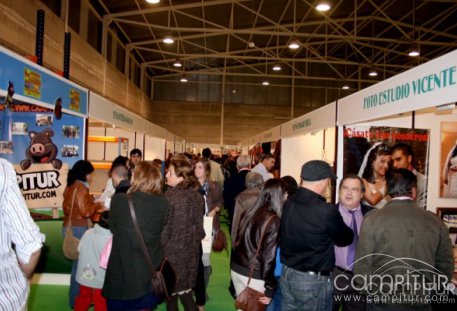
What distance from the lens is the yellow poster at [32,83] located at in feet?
10.1

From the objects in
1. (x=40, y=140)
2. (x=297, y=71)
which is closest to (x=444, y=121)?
(x=40, y=140)

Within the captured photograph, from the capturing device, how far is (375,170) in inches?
149

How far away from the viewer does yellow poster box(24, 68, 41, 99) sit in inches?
121

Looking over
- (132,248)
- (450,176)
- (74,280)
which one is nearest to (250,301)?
(132,248)

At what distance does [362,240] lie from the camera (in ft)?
7.52

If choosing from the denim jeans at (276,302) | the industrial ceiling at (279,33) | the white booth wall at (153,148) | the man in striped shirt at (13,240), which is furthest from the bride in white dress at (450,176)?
the industrial ceiling at (279,33)

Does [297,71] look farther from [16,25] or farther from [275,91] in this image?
[16,25]

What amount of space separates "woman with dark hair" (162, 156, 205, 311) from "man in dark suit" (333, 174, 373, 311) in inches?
39.3

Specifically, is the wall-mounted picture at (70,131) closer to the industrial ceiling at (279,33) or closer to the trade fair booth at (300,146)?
the trade fair booth at (300,146)

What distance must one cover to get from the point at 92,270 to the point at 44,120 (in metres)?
1.77

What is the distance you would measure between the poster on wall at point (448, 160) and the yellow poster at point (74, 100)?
3698 millimetres

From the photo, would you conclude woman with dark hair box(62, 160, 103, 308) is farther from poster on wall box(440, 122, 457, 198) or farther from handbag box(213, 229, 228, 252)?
poster on wall box(440, 122, 457, 198)

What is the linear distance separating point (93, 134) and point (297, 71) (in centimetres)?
1345

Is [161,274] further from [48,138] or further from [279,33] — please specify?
[279,33]
